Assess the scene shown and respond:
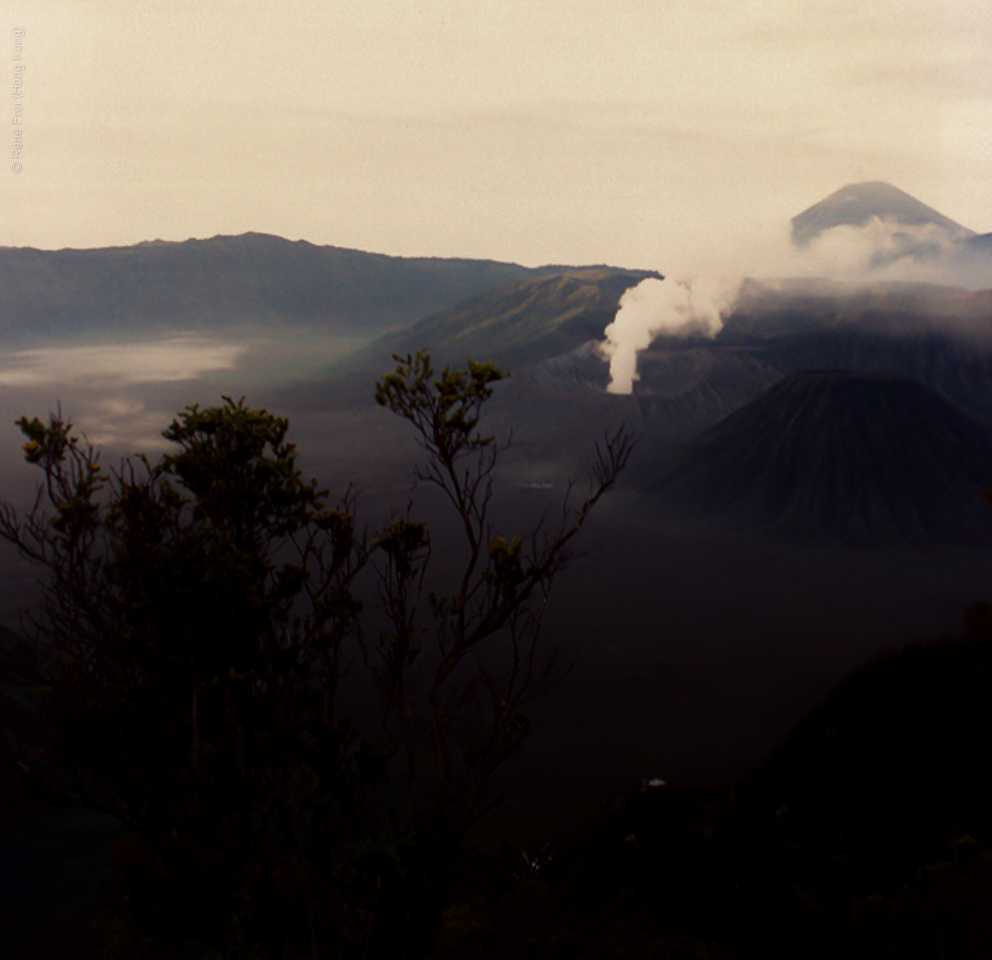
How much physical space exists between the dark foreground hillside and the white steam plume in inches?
4378

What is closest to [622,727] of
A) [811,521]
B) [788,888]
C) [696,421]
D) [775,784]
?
[775,784]

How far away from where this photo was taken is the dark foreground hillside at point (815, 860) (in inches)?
459

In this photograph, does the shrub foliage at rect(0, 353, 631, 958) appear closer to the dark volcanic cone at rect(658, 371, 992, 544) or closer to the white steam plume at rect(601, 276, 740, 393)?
the dark volcanic cone at rect(658, 371, 992, 544)

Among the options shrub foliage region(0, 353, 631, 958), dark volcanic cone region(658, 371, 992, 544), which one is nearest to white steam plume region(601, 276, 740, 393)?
dark volcanic cone region(658, 371, 992, 544)

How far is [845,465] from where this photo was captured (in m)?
67.1

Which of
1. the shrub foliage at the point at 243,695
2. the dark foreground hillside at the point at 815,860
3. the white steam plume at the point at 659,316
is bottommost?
the dark foreground hillside at the point at 815,860

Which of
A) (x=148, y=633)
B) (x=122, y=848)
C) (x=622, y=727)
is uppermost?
(x=148, y=633)

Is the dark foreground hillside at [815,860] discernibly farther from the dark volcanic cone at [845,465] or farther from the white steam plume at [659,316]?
the white steam plume at [659,316]

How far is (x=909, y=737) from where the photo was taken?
1553 cm

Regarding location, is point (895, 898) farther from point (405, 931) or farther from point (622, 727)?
point (622, 727)

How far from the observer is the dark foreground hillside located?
11664mm

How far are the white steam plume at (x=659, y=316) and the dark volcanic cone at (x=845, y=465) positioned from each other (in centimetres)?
5300

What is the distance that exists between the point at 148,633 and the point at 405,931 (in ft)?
11.3

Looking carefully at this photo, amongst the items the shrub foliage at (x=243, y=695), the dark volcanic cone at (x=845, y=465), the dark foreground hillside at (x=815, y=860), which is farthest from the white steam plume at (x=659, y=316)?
the shrub foliage at (x=243, y=695)
